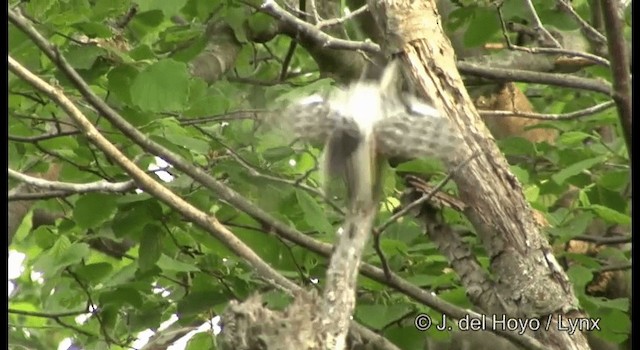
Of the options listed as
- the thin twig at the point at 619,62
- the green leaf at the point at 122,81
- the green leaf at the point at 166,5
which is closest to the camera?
the thin twig at the point at 619,62

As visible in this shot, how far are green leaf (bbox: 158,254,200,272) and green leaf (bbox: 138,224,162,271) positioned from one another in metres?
0.02

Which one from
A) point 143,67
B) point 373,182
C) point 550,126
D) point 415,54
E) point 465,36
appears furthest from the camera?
point 550,126

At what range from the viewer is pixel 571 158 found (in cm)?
240

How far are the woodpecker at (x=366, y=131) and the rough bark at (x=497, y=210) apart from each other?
0.11 metres

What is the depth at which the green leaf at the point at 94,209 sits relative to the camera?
1.93 metres

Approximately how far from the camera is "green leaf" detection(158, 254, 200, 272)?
6.23ft

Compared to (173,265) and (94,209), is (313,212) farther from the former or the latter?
(94,209)

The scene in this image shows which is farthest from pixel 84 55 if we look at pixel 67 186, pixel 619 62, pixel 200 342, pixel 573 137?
pixel 573 137

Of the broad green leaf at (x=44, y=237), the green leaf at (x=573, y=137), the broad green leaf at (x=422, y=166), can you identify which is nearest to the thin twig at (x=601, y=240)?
the green leaf at (x=573, y=137)

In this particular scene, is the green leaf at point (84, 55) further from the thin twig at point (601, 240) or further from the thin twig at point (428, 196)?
the thin twig at point (601, 240)

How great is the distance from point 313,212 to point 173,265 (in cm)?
29

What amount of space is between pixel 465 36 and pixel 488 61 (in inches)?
14.5
